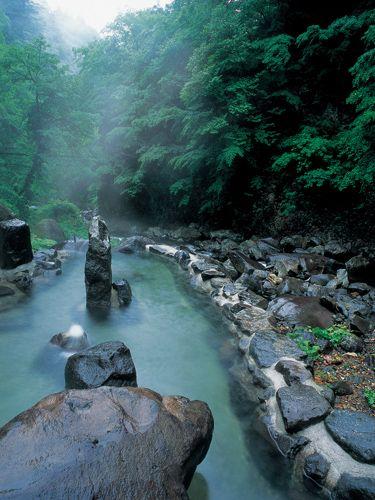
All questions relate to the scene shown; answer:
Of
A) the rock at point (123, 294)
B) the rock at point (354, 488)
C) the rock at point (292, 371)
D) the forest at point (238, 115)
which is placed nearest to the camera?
the rock at point (354, 488)

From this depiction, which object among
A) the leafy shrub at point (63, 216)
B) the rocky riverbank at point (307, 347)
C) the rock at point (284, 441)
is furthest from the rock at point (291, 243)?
the leafy shrub at point (63, 216)

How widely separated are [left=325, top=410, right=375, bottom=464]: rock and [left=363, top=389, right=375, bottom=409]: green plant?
0.40 m

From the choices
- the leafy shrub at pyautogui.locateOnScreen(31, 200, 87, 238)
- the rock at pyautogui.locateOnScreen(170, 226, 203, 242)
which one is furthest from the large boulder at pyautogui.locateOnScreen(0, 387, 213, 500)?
the leafy shrub at pyautogui.locateOnScreen(31, 200, 87, 238)

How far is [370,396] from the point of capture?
462cm

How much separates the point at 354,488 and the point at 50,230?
1398 cm

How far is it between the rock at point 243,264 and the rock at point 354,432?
5589 millimetres

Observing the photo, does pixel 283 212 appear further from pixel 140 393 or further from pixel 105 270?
pixel 140 393

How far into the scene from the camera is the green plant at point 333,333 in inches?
237

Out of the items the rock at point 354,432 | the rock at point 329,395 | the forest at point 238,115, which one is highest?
the forest at point 238,115

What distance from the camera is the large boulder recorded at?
2418 millimetres

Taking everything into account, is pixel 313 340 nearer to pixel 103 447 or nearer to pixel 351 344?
pixel 351 344

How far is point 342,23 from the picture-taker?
1034cm

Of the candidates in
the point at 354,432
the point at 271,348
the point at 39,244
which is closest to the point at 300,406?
the point at 354,432

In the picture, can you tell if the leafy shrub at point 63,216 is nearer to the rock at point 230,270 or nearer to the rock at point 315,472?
the rock at point 230,270
